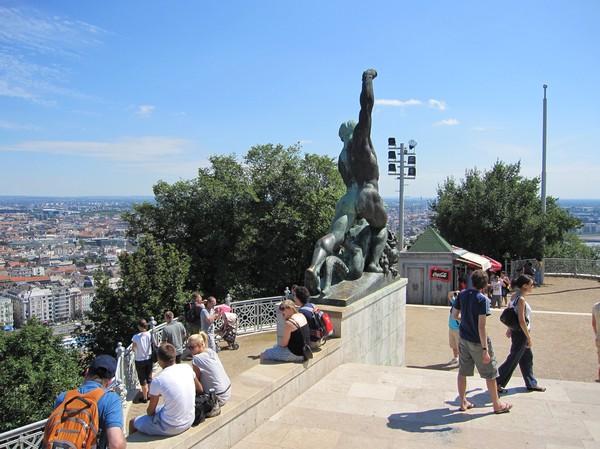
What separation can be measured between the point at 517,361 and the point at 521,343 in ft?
0.75

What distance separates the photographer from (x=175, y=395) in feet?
13.3

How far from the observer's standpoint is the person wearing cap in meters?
3.36

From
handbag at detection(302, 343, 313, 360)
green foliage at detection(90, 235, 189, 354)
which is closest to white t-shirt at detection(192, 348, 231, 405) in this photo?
handbag at detection(302, 343, 313, 360)

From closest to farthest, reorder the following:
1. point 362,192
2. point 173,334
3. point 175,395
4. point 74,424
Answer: point 74,424, point 175,395, point 173,334, point 362,192

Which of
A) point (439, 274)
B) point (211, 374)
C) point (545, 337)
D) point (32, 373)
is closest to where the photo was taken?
point (211, 374)

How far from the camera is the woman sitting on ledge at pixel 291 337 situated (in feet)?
20.0

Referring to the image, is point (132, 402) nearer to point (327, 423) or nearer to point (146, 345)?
point (146, 345)

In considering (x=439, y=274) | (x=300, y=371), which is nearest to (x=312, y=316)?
(x=300, y=371)

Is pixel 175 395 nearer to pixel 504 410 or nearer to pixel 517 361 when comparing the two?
pixel 504 410

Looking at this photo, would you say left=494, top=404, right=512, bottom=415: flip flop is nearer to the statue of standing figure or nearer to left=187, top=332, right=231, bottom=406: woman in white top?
left=187, top=332, right=231, bottom=406: woman in white top

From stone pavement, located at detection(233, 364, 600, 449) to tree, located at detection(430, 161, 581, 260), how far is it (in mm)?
20977

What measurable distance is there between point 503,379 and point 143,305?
1515 centimetres

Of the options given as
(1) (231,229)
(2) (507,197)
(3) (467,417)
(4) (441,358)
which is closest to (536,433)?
(3) (467,417)

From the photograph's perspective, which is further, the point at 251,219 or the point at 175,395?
the point at 251,219
